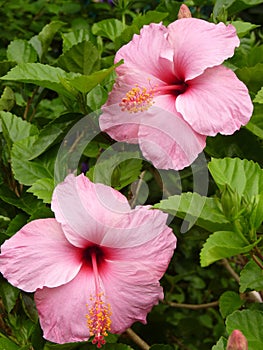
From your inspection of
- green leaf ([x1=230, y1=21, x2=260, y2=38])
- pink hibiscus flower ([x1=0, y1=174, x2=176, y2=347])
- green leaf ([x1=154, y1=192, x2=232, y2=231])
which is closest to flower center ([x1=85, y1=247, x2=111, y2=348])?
pink hibiscus flower ([x1=0, y1=174, x2=176, y2=347])

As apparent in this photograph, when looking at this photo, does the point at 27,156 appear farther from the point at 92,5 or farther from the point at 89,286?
the point at 92,5

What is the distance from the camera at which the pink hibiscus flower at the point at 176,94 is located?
111cm

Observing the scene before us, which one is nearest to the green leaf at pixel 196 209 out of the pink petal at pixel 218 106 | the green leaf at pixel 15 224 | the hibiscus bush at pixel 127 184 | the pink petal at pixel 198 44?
the hibiscus bush at pixel 127 184

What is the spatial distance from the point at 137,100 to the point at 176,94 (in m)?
0.10

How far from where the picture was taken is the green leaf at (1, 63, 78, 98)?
1249 millimetres

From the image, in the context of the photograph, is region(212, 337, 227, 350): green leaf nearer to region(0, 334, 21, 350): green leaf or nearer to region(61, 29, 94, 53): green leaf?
region(0, 334, 21, 350): green leaf

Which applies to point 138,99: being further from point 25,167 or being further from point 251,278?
point 251,278

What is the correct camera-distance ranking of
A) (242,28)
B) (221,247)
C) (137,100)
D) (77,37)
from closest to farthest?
(221,247)
(137,100)
(242,28)
(77,37)

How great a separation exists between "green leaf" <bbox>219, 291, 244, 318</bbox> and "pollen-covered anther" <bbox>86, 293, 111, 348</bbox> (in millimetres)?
477

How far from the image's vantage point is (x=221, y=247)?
0.96 metres

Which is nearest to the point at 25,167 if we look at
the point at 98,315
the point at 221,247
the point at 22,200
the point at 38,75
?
the point at 22,200

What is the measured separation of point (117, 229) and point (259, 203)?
251mm

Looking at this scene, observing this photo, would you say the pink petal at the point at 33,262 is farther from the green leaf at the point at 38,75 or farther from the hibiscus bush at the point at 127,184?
the green leaf at the point at 38,75

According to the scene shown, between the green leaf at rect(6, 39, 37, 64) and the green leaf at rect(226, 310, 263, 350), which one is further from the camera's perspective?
the green leaf at rect(6, 39, 37, 64)
